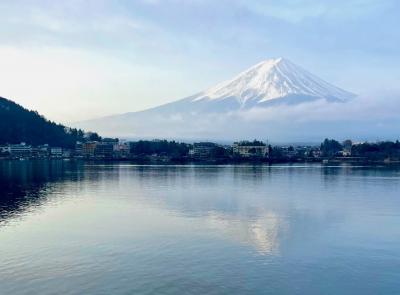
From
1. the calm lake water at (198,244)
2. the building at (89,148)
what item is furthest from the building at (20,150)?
the calm lake water at (198,244)

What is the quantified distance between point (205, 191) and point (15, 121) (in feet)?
153

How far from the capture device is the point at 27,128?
61344 millimetres

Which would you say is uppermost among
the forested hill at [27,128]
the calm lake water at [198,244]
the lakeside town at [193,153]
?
the forested hill at [27,128]

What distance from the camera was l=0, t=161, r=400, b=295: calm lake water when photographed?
7.11 metres

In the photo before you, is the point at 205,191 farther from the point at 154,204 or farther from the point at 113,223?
the point at 113,223

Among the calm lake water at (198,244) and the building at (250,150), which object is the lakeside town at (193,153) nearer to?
the building at (250,150)

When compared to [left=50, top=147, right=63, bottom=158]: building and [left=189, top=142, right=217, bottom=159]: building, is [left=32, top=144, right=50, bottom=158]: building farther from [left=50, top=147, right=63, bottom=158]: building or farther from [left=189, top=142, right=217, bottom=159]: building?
[left=189, top=142, right=217, bottom=159]: building

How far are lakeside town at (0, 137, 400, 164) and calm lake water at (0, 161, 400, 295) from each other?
36649 millimetres

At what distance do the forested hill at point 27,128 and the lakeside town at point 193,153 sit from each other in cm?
181

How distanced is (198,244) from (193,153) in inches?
2006

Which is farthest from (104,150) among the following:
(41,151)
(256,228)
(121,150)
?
(256,228)

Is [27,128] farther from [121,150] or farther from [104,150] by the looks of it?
[121,150]

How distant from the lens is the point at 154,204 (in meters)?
15.5

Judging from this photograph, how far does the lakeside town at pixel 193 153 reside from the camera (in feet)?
177
